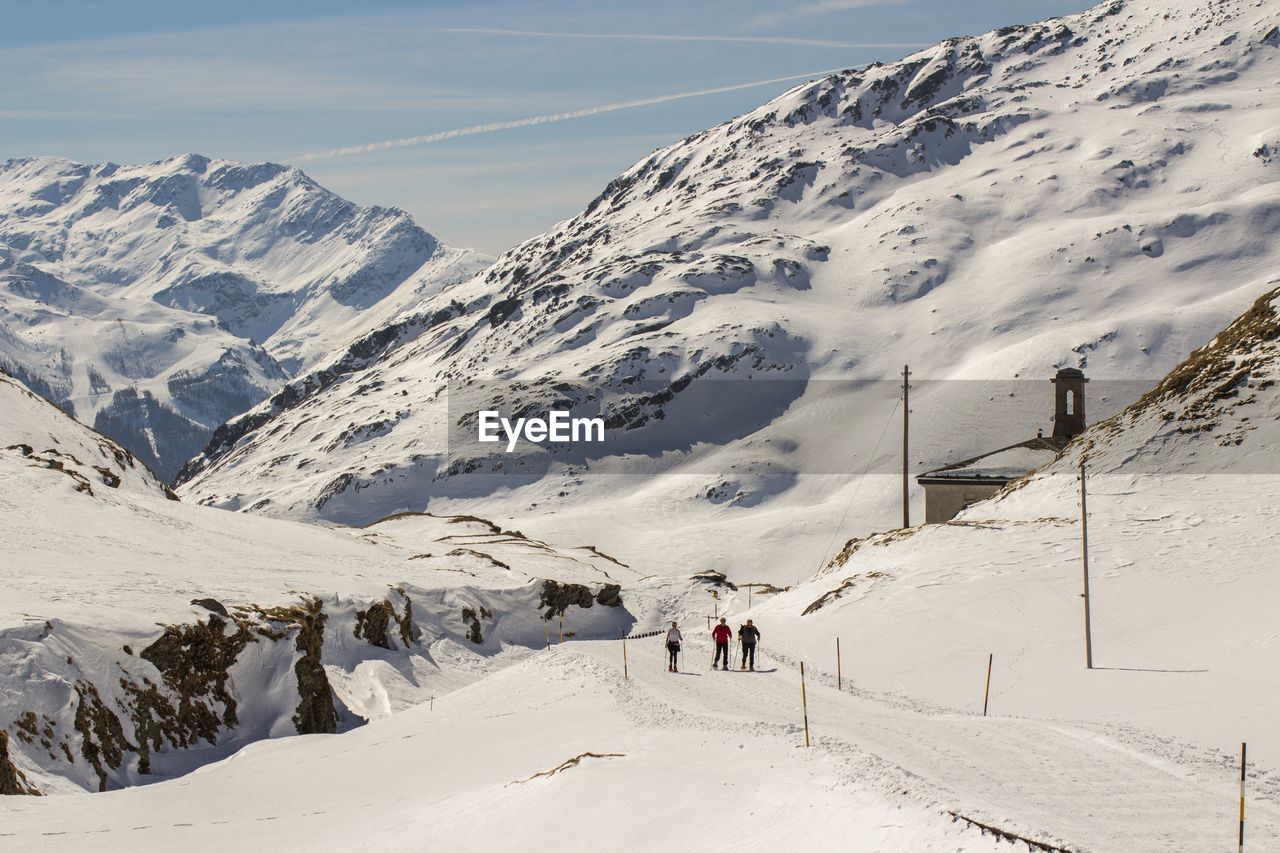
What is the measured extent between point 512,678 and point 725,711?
10.7m

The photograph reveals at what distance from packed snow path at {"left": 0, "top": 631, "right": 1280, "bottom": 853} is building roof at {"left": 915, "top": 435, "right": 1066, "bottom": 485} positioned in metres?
38.2

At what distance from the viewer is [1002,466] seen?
69938 mm

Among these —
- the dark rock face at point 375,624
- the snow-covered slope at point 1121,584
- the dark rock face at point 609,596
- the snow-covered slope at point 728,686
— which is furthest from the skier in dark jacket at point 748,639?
the dark rock face at point 609,596

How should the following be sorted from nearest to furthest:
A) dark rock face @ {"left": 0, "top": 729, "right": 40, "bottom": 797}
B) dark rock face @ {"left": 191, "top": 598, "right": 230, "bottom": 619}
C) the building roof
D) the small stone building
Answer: dark rock face @ {"left": 0, "top": 729, "right": 40, "bottom": 797} < dark rock face @ {"left": 191, "top": 598, "right": 230, "bottom": 619} < the small stone building < the building roof

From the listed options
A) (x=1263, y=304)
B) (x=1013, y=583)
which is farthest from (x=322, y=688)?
(x=1263, y=304)

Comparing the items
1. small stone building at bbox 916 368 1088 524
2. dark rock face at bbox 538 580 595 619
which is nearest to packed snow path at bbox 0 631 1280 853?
dark rock face at bbox 538 580 595 619

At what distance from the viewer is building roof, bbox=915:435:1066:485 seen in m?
67.8

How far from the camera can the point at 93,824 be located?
75.7ft

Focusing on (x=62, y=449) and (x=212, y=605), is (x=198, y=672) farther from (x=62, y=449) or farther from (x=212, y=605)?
(x=62, y=449)

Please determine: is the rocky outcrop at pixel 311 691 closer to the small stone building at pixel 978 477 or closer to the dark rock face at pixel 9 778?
the dark rock face at pixel 9 778

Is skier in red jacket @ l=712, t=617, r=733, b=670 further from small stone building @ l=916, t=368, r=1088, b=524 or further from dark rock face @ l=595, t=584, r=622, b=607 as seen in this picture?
dark rock face @ l=595, t=584, r=622, b=607

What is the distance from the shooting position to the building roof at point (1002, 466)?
67812mm

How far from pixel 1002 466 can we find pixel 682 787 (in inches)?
2136

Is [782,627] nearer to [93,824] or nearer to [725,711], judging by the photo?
[725,711]
